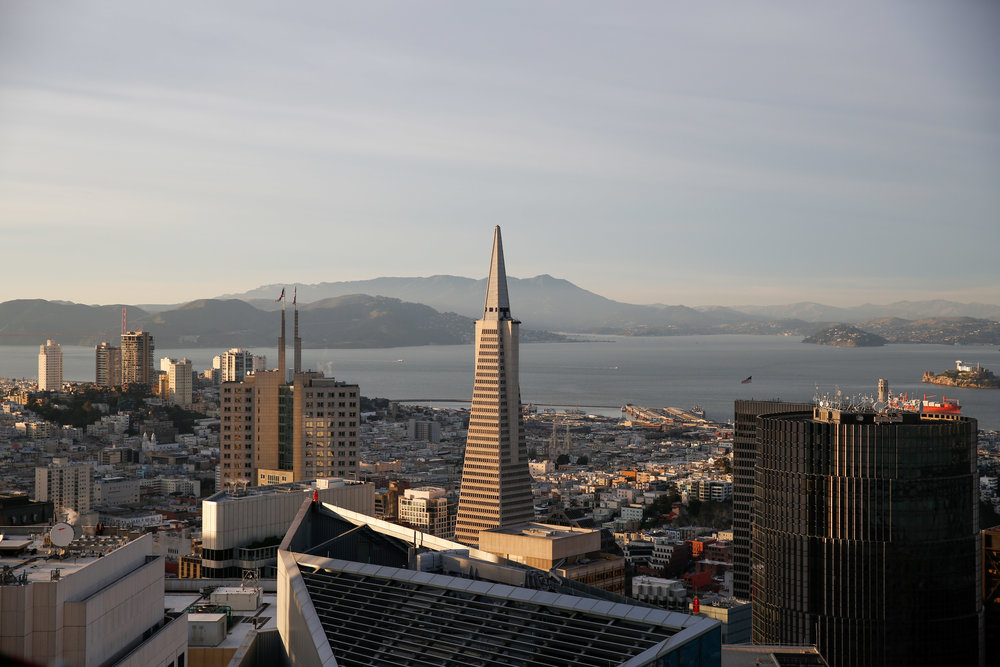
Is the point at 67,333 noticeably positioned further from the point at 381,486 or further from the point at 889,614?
the point at 889,614

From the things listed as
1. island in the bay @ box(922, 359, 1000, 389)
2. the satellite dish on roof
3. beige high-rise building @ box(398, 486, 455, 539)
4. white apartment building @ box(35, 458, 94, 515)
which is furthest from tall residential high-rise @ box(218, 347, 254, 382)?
the satellite dish on roof

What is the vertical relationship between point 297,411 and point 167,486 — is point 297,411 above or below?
above

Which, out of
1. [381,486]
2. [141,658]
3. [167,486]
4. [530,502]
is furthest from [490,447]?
[141,658]

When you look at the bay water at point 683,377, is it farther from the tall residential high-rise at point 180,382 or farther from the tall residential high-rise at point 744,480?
the tall residential high-rise at point 744,480

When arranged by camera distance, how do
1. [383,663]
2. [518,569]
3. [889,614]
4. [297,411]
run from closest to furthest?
[383,663], [518,569], [889,614], [297,411]

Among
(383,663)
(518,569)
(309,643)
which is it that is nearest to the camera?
(383,663)

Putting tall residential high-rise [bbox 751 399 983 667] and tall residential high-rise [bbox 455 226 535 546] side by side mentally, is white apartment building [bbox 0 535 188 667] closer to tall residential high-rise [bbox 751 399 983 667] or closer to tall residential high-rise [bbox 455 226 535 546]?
tall residential high-rise [bbox 751 399 983 667]

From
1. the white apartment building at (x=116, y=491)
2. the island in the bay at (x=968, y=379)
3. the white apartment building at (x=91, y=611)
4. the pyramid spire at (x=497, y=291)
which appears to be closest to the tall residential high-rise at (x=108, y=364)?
the white apartment building at (x=116, y=491)

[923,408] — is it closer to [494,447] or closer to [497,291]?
[494,447]

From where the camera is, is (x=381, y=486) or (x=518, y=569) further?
(x=381, y=486)
